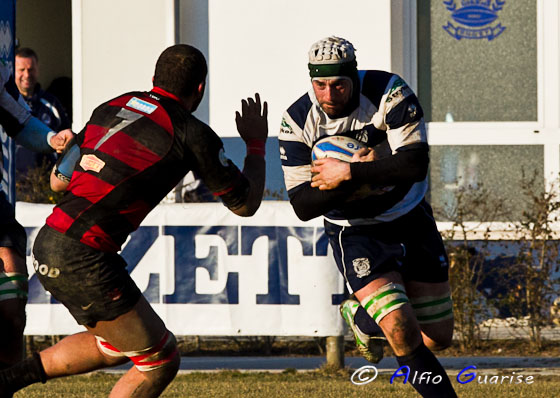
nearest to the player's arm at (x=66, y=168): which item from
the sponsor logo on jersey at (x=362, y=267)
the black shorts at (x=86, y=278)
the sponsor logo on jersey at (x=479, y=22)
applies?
the black shorts at (x=86, y=278)

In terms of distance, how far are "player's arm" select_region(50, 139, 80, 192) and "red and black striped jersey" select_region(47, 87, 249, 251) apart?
23 centimetres

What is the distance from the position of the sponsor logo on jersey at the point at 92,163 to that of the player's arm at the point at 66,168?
0.26 metres

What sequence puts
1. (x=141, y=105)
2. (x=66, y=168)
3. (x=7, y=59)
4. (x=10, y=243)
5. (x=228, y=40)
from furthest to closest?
(x=228, y=40)
(x=7, y=59)
(x=10, y=243)
(x=66, y=168)
(x=141, y=105)

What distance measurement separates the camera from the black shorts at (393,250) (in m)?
6.71

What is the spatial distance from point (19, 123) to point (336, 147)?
6.45 ft

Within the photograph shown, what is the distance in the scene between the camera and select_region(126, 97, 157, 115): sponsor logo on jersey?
5531 millimetres

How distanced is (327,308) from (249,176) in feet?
11.8

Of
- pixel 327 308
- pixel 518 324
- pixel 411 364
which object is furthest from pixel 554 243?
pixel 411 364

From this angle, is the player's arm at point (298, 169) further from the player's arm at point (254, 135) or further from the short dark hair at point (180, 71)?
the short dark hair at point (180, 71)

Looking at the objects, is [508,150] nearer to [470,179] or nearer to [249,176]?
[470,179]

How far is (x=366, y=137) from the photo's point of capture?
6816 mm

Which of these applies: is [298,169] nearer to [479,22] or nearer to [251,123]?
[251,123]

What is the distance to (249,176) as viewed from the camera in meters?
5.94

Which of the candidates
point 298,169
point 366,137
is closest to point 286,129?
point 298,169
